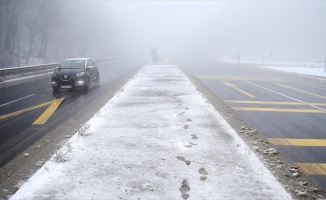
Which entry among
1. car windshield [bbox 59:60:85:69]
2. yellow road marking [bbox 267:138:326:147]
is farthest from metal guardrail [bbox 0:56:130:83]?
yellow road marking [bbox 267:138:326:147]

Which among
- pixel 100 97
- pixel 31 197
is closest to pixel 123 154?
pixel 31 197

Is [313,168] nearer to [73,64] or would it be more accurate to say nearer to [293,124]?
[293,124]

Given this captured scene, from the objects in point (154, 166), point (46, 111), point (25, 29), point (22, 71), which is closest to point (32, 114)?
point (46, 111)

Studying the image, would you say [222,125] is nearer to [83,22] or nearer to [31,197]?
[31,197]

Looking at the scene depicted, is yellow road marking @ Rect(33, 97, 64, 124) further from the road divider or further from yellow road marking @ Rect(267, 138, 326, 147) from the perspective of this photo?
yellow road marking @ Rect(267, 138, 326, 147)

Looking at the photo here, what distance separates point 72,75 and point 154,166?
9.83 meters

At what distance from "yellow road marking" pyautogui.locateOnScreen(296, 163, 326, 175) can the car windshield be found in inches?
470

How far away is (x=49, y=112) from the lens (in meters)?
8.51

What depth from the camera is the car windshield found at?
45.0ft

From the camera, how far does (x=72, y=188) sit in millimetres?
3568

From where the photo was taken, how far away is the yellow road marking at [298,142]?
593 cm

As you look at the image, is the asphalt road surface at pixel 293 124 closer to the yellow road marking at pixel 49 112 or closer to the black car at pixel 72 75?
the yellow road marking at pixel 49 112

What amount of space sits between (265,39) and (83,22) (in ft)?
251

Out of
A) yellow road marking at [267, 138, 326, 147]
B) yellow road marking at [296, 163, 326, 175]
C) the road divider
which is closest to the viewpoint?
yellow road marking at [296, 163, 326, 175]
